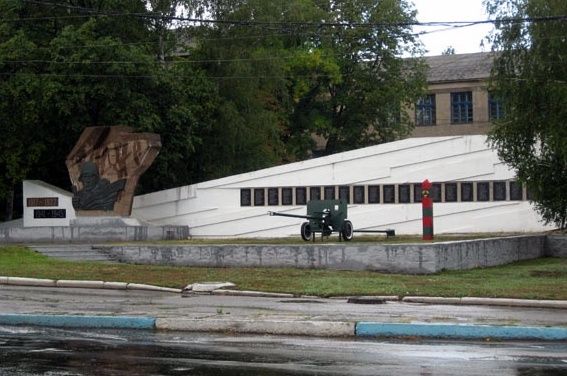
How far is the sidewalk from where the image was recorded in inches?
552

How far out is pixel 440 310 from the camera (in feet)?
56.6

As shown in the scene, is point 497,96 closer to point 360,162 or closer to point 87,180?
point 360,162

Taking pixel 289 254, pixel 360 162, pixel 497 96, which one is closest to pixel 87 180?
pixel 360 162

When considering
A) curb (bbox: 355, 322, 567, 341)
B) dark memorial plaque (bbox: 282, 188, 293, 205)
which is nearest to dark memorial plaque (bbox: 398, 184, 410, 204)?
dark memorial plaque (bbox: 282, 188, 293, 205)

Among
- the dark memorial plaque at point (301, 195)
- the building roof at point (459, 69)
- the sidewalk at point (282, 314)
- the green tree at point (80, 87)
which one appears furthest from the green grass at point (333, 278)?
the building roof at point (459, 69)

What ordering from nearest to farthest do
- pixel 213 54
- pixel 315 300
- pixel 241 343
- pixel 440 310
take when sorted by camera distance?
1. pixel 241 343
2. pixel 440 310
3. pixel 315 300
4. pixel 213 54

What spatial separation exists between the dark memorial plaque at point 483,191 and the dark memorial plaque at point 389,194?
354 cm

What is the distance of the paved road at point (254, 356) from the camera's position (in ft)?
34.0

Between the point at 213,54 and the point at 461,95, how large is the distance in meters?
28.1

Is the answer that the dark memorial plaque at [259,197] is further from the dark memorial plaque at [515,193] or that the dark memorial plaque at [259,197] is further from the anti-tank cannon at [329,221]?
the anti-tank cannon at [329,221]

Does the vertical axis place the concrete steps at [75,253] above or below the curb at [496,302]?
above

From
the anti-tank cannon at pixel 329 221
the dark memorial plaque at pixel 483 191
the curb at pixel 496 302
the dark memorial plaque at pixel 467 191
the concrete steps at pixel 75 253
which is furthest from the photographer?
the dark memorial plaque at pixel 467 191

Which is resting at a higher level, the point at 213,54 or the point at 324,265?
the point at 213,54

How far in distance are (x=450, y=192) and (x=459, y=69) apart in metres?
32.9
